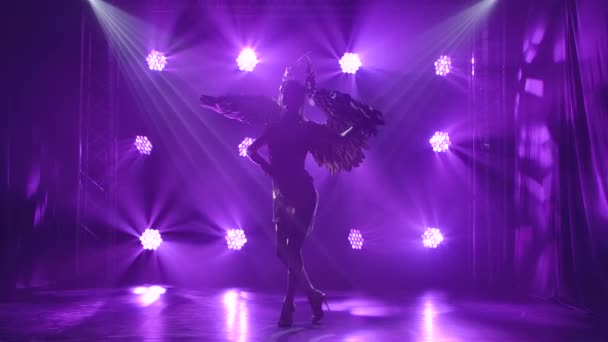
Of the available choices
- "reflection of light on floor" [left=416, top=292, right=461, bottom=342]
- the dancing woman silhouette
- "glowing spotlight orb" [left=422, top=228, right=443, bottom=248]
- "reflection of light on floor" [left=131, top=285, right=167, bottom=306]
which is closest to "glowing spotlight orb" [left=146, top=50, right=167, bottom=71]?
"reflection of light on floor" [left=131, top=285, right=167, bottom=306]

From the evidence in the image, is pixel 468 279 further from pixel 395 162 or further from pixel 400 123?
pixel 400 123

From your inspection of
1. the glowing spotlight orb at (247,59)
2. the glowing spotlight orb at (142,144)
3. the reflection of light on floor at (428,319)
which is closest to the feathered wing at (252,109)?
the reflection of light on floor at (428,319)

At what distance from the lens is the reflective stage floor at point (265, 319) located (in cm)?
373

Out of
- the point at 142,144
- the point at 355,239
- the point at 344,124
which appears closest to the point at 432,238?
the point at 355,239

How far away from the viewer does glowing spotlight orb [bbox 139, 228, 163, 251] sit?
7.27 metres

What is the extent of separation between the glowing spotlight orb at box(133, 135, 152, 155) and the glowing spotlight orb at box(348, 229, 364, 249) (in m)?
3.36

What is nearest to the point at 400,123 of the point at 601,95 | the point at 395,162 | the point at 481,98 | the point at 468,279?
the point at 395,162

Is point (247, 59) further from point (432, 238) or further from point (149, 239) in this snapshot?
point (432, 238)

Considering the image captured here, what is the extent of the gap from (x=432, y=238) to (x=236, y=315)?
3767 millimetres

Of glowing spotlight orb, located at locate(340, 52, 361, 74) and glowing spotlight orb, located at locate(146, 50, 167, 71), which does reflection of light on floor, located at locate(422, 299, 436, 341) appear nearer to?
glowing spotlight orb, located at locate(340, 52, 361, 74)

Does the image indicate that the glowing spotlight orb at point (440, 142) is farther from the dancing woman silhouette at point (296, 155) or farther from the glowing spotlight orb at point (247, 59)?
the dancing woman silhouette at point (296, 155)

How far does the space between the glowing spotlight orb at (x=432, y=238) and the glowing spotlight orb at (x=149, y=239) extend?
4.01 meters

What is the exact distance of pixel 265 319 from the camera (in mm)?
4375

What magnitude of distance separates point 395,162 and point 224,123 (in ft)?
8.98
